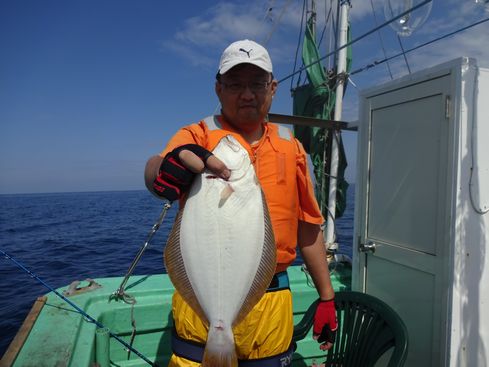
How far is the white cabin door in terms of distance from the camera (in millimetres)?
2635

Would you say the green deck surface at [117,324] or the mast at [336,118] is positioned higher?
the mast at [336,118]

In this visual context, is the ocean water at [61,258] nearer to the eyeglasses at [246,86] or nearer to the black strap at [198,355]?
the black strap at [198,355]

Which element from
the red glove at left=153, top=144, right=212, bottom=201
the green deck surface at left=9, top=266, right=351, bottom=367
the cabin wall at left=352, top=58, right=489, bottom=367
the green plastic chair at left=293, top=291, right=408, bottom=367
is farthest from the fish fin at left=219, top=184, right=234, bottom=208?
the cabin wall at left=352, top=58, right=489, bottom=367

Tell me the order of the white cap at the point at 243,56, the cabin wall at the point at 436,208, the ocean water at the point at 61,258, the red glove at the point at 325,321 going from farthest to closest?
the ocean water at the point at 61,258 → the cabin wall at the point at 436,208 → the red glove at the point at 325,321 → the white cap at the point at 243,56

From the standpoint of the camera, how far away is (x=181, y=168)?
1.52 metres

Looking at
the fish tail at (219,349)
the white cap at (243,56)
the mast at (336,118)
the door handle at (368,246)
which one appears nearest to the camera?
the fish tail at (219,349)

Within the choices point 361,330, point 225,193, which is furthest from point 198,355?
point 361,330

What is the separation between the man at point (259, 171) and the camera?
175 centimetres

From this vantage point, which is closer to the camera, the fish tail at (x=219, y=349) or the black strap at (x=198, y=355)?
the fish tail at (x=219, y=349)

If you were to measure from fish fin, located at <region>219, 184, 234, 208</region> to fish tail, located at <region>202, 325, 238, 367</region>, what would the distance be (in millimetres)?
526

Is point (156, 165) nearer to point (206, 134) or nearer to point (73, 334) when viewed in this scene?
point (206, 134)

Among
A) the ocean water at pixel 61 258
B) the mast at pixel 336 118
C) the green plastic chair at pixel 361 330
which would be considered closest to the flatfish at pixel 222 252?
the green plastic chair at pixel 361 330

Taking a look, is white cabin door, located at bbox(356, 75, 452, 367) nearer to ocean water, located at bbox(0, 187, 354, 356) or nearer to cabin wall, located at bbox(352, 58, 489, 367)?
cabin wall, located at bbox(352, 58, 489, 367)

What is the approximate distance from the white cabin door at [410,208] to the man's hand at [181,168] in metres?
1.84
